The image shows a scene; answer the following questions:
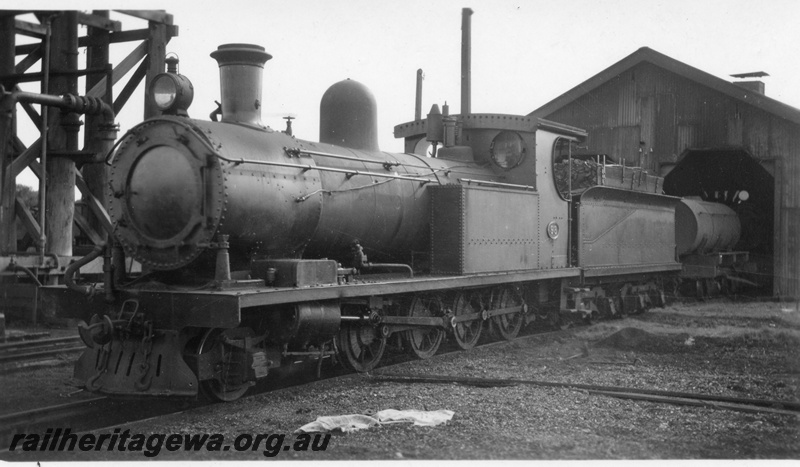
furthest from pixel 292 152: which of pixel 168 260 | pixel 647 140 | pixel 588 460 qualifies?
pixel 647 140

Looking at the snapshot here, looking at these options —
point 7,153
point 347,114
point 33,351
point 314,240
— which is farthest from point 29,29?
point 314,240

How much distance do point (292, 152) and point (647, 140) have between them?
15.4 m

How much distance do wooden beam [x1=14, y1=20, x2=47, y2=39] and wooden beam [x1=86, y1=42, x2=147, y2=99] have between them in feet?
3.61

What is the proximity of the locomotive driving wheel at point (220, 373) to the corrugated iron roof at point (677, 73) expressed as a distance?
41.9 feet

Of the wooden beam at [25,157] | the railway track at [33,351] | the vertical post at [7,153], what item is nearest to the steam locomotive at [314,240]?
the railway track at [33,351]

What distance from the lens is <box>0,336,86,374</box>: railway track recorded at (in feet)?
29.8

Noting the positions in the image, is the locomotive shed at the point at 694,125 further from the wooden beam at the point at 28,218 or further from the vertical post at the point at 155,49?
the wooden beam at the point at 28,218

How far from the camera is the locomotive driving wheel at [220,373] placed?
22.7 feet

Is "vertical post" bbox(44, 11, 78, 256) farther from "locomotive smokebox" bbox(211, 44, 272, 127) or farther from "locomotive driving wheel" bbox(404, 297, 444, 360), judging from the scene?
"locomotive driving wheel" bbox(404, 297, 444, 360)

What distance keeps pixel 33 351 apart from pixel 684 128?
55.7 ft

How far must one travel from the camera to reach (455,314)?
1017cm

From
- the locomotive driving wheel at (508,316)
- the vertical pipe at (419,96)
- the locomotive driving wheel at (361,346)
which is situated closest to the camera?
the locomotive driving wheel at (361,346)

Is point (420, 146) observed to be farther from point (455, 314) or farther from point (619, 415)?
point (619, 415)

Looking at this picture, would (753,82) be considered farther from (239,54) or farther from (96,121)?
(239,54)
